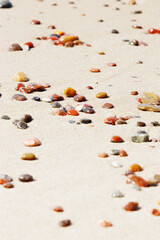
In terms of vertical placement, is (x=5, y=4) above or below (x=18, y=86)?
above

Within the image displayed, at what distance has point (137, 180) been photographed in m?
2.77

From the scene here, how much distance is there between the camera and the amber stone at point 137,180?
275 centimetres

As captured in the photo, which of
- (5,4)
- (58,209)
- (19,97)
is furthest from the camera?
(5,4)

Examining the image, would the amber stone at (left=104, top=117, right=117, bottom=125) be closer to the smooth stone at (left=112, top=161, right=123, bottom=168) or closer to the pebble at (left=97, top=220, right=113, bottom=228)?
the smooth stone at (left=112, top=161, right=123, bottom=168)

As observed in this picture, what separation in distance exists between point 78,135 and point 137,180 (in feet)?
2.45

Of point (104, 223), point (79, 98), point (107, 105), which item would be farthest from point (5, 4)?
point (104, 223)

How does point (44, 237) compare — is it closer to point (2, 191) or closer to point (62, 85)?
point (2, 191)

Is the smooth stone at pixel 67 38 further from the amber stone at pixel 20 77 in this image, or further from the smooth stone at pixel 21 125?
the smooth stone at pixel 21 125

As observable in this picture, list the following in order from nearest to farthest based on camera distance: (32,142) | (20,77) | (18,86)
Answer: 1. (32,142)
2. (18,86)
3. (20,77)

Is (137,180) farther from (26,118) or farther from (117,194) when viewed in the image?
(26,118)

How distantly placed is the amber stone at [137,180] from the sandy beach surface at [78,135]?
43 millimetres

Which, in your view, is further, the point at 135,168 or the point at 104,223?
the point at 135,168

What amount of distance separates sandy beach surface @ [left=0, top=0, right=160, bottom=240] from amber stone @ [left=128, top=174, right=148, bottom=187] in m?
0.04

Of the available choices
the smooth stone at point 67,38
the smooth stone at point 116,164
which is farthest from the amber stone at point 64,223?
the smooth stone at point 67,38
